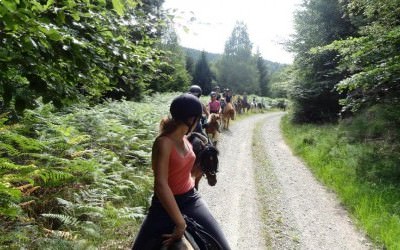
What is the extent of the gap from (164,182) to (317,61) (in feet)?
65.4

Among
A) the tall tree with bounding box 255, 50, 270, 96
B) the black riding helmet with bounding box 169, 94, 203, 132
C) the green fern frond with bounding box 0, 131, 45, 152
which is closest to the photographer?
the black riding helmet with bounding box 169, 94, 203, 132

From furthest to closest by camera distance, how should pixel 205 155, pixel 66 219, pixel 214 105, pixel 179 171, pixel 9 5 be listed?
pixel 214 105, pixel 66 219, pixel 205 155, pixel 179 171, pixel 9 5

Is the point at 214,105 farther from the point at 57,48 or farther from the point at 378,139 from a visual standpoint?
the point at 57,48

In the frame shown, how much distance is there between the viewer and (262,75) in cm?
8156

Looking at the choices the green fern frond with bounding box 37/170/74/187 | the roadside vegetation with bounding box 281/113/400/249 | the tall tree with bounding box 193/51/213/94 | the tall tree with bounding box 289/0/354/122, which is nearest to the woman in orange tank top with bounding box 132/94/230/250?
the green fern frond with bounding box 37/170/74/187

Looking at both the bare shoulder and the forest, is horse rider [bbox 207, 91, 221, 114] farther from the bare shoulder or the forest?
the bare shoulder

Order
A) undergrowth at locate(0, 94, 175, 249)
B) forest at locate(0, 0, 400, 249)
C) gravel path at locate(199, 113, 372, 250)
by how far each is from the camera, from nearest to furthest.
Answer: forest at locate(0, 0, 400, 249) → undergrowth at locate(0, 94, 175, 249) → gravel path at locate(199, 113, 372, 250)

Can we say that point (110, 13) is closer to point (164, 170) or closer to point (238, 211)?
point (164, 170)

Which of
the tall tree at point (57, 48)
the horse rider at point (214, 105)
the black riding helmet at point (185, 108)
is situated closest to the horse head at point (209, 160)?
the tall tree at point (57, 48)

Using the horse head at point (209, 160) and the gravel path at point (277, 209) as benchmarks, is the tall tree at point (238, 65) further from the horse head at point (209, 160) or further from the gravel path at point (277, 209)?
the horse head at point (209, 160)

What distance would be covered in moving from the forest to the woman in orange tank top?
0.86 metres

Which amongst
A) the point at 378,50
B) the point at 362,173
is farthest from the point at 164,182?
the point at 362,173

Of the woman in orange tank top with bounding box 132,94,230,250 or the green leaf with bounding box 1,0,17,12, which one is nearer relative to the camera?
the green leaf with bounding box 1,0,17,12

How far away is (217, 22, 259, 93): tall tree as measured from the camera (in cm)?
7081
